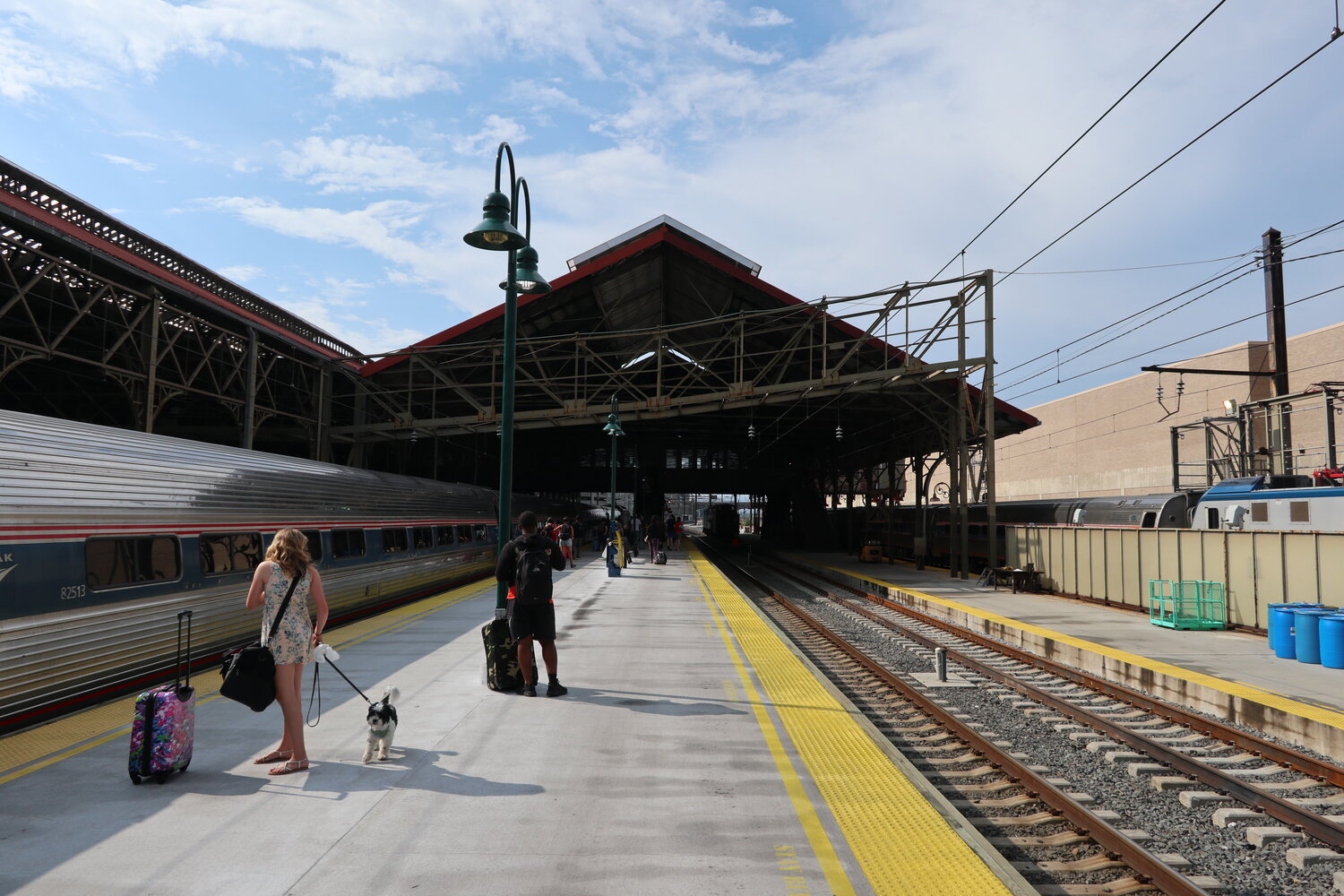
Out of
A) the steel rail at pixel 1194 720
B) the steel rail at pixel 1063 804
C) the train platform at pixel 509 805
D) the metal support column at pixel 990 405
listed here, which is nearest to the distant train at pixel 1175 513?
the metal support column at pixel 990 405

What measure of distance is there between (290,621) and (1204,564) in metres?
15.8

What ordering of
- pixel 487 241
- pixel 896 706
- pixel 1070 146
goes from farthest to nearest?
pixel 1070 146 → pixel 896 706 → pixel 487 241

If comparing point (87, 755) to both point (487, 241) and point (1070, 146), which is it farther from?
point (1070, 146)

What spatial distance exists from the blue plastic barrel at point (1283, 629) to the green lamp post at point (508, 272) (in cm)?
1103

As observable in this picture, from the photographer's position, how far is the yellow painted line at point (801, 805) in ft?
13.0

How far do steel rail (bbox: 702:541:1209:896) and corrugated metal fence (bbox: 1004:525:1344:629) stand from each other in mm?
7630

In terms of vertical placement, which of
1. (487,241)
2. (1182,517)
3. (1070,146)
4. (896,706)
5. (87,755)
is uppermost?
(1070,146)

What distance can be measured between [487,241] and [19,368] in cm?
2061

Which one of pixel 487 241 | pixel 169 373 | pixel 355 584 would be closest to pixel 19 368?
pixel 169 373

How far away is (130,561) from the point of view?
8047 millimetres

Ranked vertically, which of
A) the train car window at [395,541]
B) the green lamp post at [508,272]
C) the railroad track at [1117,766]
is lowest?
the railroad track at [1117,766]

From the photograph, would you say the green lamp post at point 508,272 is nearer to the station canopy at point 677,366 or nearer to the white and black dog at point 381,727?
the white and black dog at point 381,727

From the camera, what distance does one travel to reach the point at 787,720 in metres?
7.03

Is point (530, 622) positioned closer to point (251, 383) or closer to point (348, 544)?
point (348, 544)
